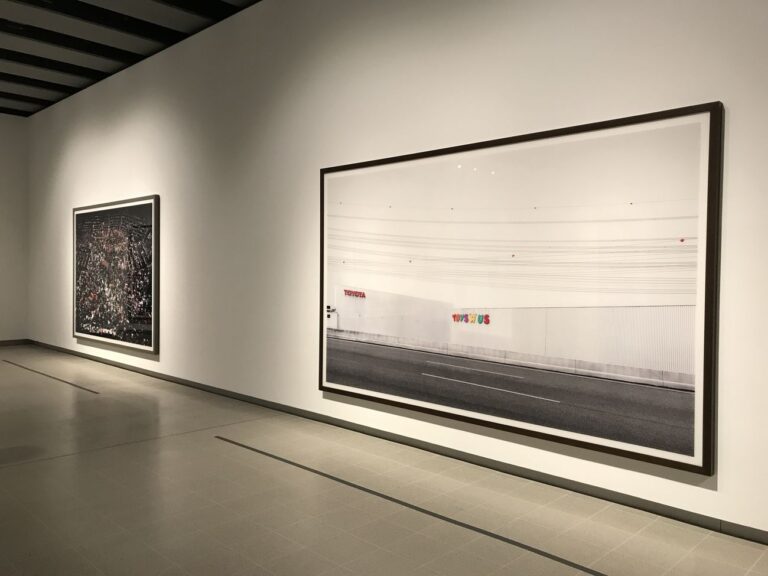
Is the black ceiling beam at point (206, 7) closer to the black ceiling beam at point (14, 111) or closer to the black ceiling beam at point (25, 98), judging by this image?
the black ceiling beam at point (25, 98)

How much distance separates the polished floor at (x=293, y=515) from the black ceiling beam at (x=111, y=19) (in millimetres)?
4252

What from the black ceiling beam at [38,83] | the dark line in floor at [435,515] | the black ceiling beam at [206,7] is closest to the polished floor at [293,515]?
the dark line in floor at [435,515]

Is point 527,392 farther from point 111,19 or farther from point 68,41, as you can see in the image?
point 68,41

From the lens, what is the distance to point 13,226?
10.9 m

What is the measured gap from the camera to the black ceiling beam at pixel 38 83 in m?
8.84

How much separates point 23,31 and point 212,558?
681cm

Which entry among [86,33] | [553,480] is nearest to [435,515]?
[553,480]

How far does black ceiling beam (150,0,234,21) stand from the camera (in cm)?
633

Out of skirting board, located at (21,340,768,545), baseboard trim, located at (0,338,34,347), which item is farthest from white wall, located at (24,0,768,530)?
baseboard trim, located at (0,338,34,347)

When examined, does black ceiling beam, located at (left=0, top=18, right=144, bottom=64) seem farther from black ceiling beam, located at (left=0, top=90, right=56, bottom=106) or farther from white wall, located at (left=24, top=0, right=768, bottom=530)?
black ceiling beam, located at (left=0, top=90, right=56, bottom=106)

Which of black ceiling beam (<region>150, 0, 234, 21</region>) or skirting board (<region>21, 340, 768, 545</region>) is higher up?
black ceiling beam (<region>150, 0, 234, 21</region>)

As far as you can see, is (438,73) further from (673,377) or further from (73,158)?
(73,158)

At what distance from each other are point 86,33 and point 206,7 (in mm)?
1701

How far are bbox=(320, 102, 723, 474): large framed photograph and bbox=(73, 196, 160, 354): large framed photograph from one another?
3.49 m
